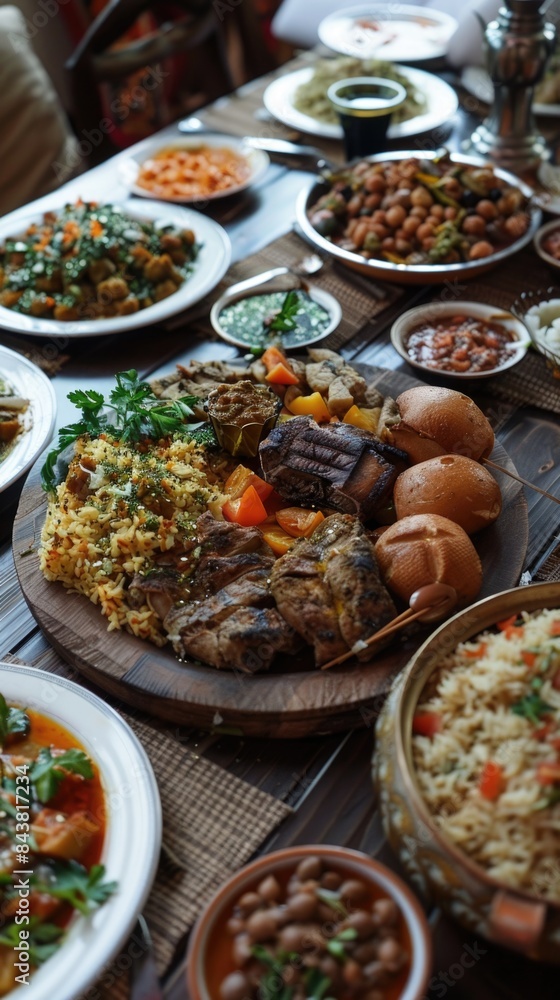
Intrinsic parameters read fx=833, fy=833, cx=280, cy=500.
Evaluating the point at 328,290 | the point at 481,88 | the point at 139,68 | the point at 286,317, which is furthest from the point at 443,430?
the point at 139,68

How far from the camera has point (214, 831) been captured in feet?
6.38

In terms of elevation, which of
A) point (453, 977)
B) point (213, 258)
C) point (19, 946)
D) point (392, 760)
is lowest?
point (453, 977)

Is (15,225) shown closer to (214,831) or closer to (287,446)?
(287,446)

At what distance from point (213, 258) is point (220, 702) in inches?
94.1

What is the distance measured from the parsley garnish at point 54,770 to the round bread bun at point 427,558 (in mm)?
914

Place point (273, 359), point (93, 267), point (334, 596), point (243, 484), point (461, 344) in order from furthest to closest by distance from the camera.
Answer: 1. point (93, 267)
2. point (461, 344)
3. point (273, 359)
4. point (243, 484)
5. point (334, 596)

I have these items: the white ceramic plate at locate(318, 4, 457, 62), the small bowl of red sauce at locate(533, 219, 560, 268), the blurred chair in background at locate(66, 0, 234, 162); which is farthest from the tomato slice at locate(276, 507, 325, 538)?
the blurred chair in background at locate(66, 0, 234, 162)

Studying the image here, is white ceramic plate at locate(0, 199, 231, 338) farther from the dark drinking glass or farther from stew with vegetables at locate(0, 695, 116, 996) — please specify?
stew with vegetables at locate(0, 695, 116, 996)

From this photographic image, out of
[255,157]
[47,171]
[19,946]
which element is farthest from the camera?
[47,171]

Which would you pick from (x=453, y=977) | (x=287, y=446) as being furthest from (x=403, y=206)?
(x=453, y=977)

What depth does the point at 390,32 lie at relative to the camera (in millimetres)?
5379

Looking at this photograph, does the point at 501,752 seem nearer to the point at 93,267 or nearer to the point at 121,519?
the point at 121,519

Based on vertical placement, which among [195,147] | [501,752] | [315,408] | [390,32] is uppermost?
[390,32]

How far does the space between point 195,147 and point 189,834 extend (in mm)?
3854
